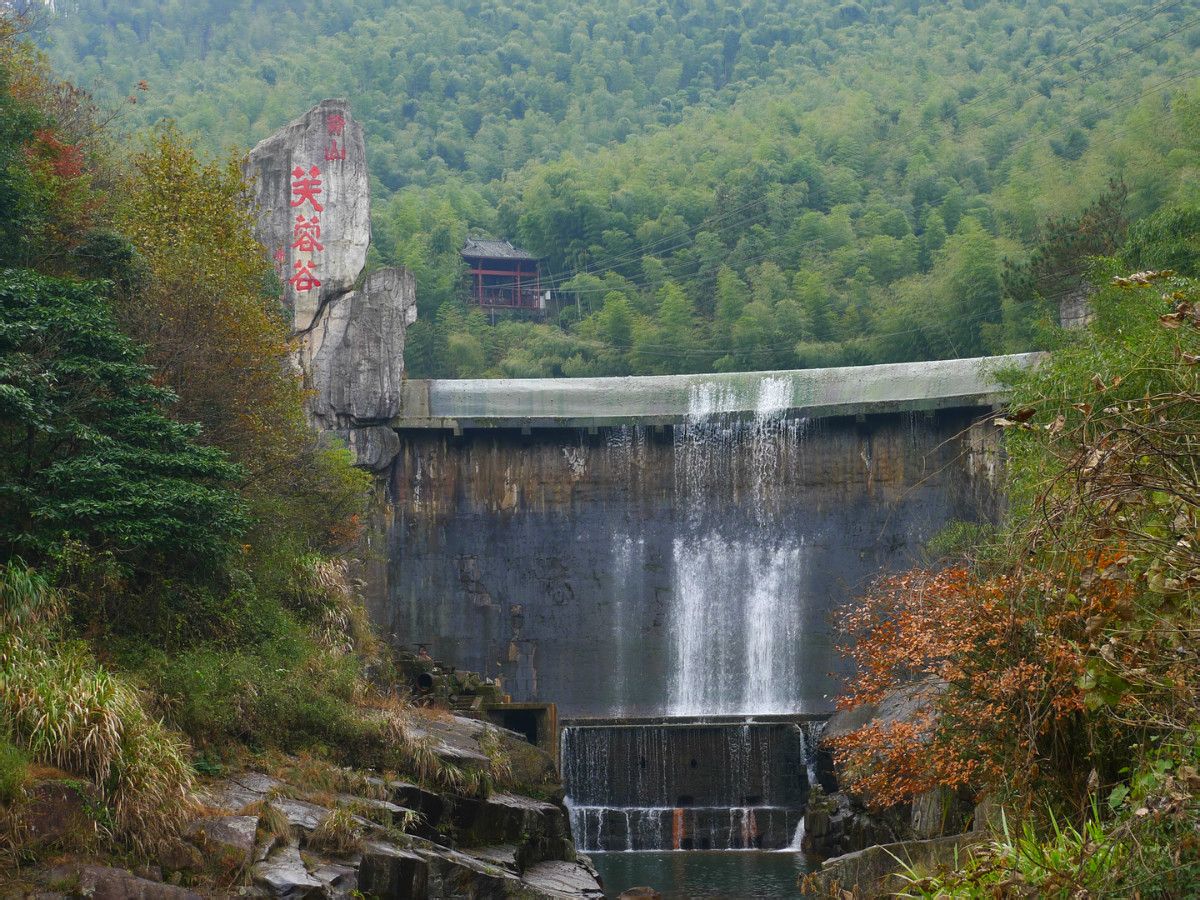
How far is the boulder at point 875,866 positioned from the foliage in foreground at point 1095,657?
53 centimetres

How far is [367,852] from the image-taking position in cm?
1028

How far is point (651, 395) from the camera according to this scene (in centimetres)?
2597

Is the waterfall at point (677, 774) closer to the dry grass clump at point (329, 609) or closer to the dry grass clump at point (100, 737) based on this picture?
the dry grass clump at point (329, 609)

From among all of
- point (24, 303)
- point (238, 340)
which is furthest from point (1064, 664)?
point (238, 340)

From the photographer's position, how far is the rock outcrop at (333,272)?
2375 centimetres

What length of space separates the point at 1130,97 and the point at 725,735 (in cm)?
2839

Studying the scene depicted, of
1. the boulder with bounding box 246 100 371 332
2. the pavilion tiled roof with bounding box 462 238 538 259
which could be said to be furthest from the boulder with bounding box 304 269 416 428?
the pavilion tiled roof with bounding box 462 238 538 259

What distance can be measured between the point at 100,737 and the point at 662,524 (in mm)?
16989

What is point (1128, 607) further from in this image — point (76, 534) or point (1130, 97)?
point (1130, 97)

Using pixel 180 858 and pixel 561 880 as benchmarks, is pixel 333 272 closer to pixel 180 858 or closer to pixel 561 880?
pixel 561 880

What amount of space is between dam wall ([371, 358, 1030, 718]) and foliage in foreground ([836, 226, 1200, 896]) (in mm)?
13102

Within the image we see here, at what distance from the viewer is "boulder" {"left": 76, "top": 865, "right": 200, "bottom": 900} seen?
807cm

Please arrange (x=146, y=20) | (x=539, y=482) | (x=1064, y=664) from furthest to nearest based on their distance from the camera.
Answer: (x=146, y=20), (x=539, y=482), (x=1064, y=664)

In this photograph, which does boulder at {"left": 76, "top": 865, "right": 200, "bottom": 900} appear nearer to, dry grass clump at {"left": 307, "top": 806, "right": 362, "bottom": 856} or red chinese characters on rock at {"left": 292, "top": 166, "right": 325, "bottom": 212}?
dry grass clump at {"left": 307, "top": 806, "right": 362, "bottom": 856}
